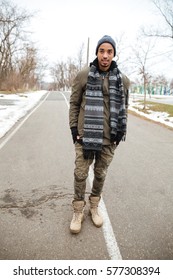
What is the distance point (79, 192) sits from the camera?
2971mm

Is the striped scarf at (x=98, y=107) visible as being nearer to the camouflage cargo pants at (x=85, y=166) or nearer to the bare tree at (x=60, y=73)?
the camouflage cargo pants at (x=85, y=166)

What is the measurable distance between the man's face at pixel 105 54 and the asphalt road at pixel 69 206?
73.7 inches

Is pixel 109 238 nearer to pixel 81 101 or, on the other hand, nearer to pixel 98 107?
pixel 98 107

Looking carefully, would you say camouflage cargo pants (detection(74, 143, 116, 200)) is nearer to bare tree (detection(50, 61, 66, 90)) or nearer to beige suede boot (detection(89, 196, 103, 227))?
beige suede boot (detection(89, 196, 103, 227))

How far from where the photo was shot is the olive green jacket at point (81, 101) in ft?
8.65

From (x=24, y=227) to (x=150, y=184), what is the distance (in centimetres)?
229

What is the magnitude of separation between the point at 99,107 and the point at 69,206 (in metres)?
1.55

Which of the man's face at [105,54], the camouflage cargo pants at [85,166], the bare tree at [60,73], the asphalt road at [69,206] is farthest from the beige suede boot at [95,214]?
the bare tree at [60,73]

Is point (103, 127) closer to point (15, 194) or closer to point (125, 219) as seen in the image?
point (125, 219)

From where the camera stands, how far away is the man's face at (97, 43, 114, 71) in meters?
2.58

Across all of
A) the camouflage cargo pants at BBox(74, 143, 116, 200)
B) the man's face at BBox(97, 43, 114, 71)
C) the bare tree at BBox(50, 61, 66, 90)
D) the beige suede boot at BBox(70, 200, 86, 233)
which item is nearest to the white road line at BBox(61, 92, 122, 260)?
the beige suede boot at BBox(70, 200, 86, 233)

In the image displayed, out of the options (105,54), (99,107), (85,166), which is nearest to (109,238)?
(85,166)

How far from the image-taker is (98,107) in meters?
2.62
